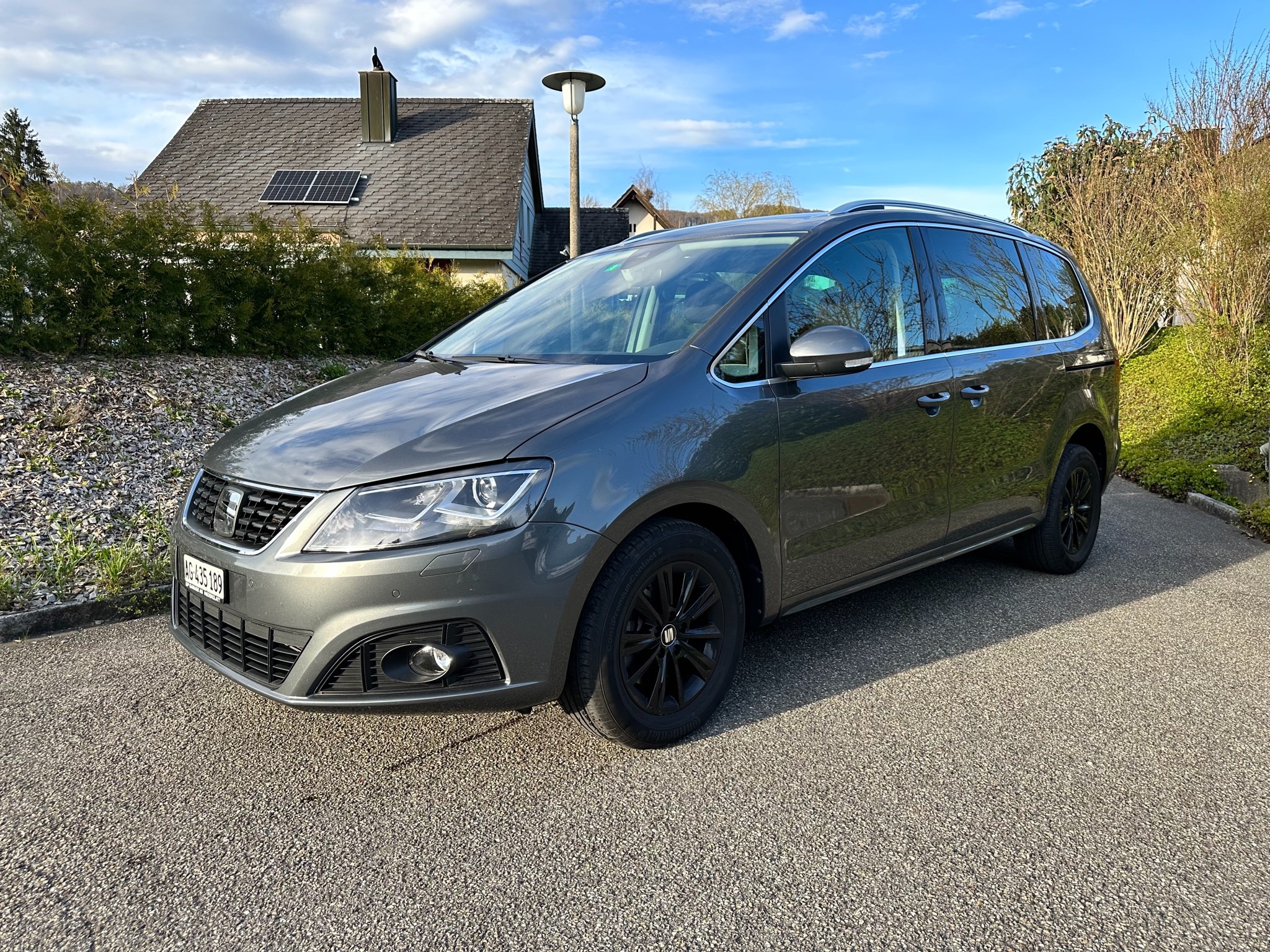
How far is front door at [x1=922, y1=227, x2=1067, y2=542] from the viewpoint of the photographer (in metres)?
4.15

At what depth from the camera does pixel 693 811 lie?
272 centimetres

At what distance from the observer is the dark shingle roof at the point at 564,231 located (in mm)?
29158

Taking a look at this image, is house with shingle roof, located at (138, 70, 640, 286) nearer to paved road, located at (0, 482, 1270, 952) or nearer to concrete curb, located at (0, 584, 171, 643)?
concrete curb, located at (0, 584, 171, 643)

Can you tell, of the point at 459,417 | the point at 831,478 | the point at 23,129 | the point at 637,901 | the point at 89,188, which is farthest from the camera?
the point at 23,129

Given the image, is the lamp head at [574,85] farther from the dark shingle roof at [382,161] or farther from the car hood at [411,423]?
→ the dark shingle roof at [382,161]

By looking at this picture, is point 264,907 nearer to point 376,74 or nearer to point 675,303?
point 675,303

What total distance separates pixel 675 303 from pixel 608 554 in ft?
3.97

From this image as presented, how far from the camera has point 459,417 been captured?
2.86 metres

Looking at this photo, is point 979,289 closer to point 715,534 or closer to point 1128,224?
point 715,534

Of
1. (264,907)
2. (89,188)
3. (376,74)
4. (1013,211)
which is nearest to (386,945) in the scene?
(264,907)

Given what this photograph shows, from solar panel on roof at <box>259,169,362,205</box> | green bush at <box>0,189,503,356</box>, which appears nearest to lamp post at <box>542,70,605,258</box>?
green bush at <box>0,189,503,356</box>

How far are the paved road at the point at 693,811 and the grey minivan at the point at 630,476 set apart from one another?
0.36m

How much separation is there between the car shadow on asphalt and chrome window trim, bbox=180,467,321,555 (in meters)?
1.53

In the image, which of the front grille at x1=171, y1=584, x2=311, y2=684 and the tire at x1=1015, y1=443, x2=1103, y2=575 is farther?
the tire at x1=1015, y1=443, x2=1103, y2=575
